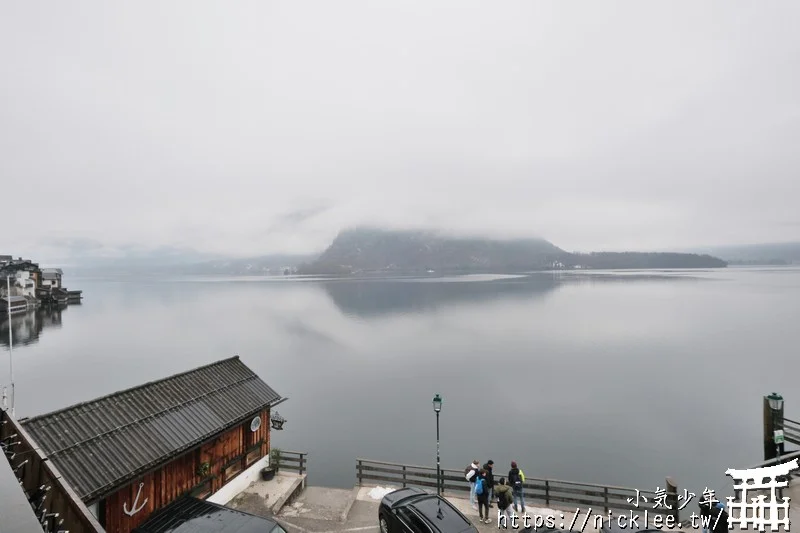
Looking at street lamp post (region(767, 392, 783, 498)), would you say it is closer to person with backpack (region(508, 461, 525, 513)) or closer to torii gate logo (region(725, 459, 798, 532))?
torii gate logo (region(725, 459, 798, 532))

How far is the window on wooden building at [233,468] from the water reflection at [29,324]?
6921 centimetres

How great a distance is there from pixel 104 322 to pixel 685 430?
109m

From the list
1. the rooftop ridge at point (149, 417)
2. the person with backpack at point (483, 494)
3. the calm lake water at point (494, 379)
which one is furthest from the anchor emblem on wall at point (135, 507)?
the calm lake water at point (494, 379)

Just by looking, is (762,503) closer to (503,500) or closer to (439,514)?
(503,500)

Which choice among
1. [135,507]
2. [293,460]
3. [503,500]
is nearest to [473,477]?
[503,500]

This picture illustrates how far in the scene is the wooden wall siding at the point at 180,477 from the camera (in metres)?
11.5

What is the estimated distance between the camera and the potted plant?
17.0m

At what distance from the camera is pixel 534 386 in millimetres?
41156

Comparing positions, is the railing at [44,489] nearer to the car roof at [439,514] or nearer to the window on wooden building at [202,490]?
the window on wooden building at [202,490]

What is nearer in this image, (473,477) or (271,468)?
(473,477)

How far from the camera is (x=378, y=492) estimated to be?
16484 millimetres

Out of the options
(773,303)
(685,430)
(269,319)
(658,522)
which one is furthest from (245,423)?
(773,303)

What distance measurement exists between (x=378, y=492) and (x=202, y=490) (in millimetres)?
6285

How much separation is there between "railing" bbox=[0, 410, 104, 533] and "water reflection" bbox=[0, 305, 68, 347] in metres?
73.2
